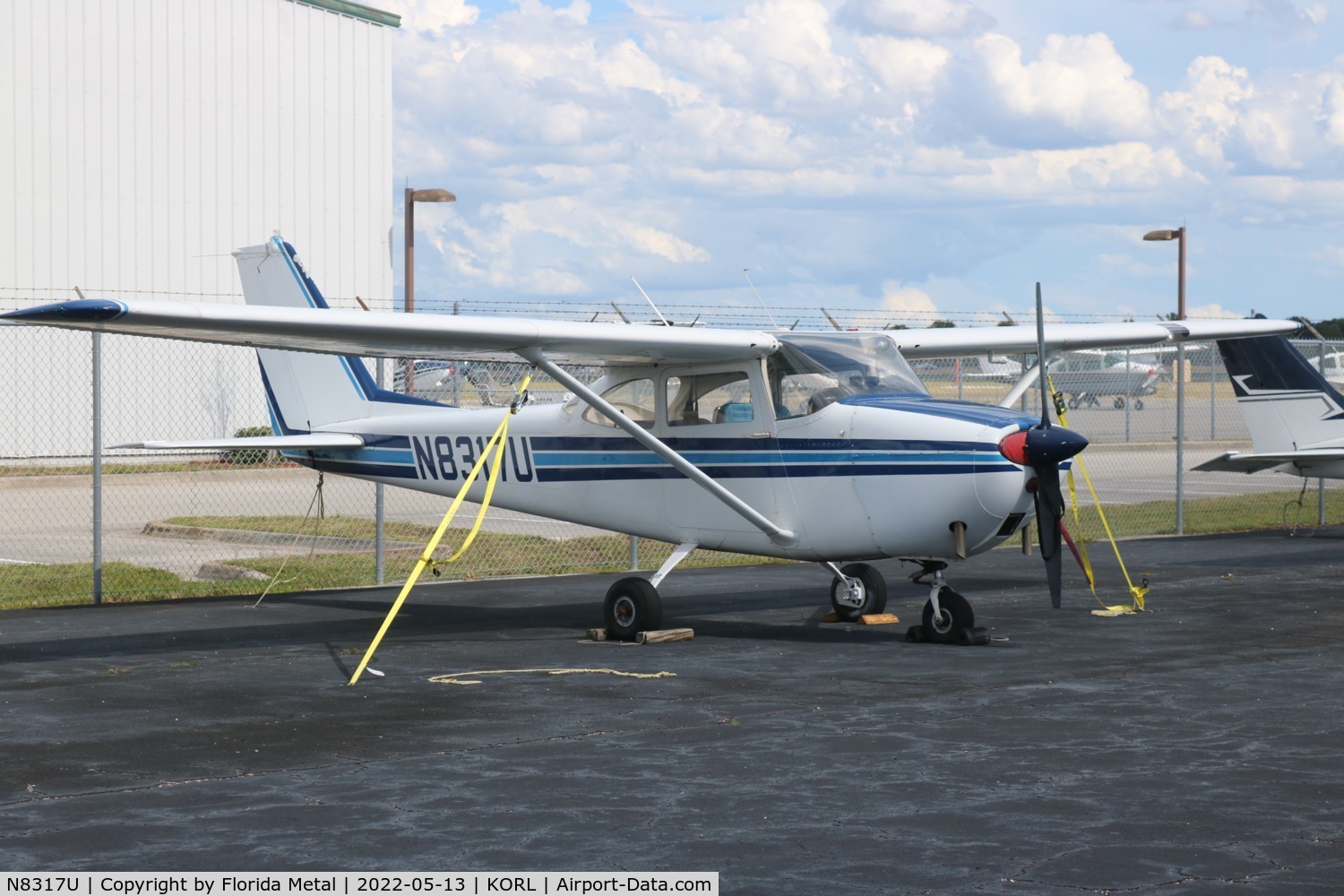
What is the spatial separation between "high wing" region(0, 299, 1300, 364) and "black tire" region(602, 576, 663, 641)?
1.71 m

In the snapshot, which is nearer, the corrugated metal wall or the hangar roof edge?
the corrugated metal wall

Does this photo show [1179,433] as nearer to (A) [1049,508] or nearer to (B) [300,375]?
(A) [1049,508]

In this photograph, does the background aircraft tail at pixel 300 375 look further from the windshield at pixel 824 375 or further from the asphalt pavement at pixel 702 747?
the windshield at pixel 824 375

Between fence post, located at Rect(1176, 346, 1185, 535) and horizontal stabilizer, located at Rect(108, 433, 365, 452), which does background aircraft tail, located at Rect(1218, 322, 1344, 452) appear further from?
horizontal stabilizer, located at Rect(108, 433, 365, 452)

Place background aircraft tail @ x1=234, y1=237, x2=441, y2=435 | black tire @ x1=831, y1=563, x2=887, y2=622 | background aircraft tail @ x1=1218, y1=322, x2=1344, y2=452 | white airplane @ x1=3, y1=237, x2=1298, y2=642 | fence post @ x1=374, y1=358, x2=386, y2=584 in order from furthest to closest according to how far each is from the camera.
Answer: background aircraft tail @ x1=1218, y1=322, x2=1344, y2=452, fence post @ x1=374, y1=358, x2=386, y2=584, background aircraft tail @ x1=234, y1=237, x2=441, y2=435, black tire @ x1=831, y1=563, x2=887, y2=622, white airplane @ x1=3, y1=237, x2=1298, y2=642

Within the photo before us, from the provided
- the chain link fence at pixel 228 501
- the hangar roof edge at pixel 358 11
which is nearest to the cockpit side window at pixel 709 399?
the chain link fence at pixel 228 501

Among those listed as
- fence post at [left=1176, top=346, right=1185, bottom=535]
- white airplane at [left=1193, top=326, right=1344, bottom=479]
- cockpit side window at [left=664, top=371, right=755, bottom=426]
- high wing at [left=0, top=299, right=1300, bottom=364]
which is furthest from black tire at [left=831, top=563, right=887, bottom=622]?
fence post at [left=1176, top=346, right=1185, bottom=535]

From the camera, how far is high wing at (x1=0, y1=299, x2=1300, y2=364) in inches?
359

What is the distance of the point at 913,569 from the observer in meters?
16.3

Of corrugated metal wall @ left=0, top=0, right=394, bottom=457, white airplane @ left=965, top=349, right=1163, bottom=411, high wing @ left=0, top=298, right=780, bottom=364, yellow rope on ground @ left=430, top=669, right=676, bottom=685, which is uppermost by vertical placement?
corrugated metal wall @ left=0, top=0, right=394, bottom=457

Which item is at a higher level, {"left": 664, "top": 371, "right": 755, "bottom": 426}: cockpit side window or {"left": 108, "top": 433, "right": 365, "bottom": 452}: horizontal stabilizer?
{"left": 664, "top": 371, "right": 755, "bottom": 426}: cockpit side window

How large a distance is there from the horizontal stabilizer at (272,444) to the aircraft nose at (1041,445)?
5.85m

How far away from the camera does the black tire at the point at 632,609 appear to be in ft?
37.8

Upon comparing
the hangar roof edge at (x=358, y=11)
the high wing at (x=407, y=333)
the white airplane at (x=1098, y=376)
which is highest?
the hangar roof edge at (x=358, y=11)
